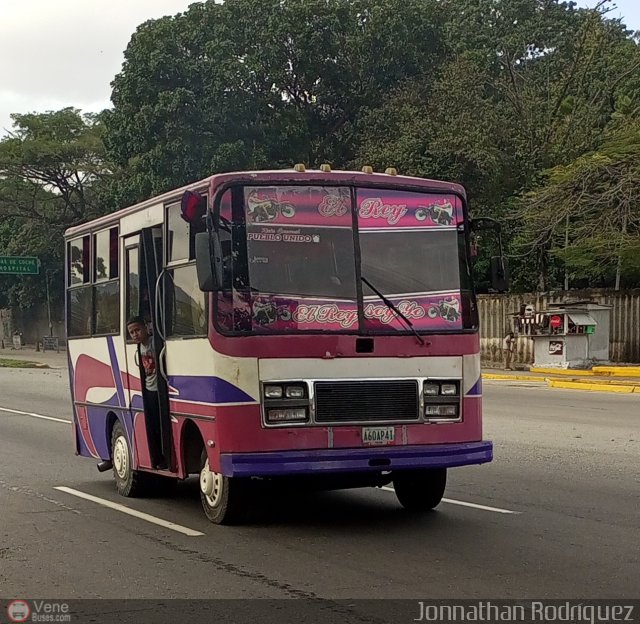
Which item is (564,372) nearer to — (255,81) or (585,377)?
(585,377)

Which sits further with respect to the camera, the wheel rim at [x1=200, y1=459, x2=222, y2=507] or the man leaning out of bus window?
the man leaning out of bus window

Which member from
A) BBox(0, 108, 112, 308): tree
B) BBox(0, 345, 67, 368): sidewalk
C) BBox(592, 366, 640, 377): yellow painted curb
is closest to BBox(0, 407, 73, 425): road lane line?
BBox(592, 366, 640, 377): yellow painted curb

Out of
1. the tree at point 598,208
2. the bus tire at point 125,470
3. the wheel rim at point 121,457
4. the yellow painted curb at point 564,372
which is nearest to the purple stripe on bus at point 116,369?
the bus tire at point 125,470

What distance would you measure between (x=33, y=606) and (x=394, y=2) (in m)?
44.9

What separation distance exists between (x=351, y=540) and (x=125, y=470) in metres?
3.34

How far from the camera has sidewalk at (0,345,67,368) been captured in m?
48.2

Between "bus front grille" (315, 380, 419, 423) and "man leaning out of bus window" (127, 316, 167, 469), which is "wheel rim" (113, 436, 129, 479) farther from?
"bus front grille" (315, 380, 419, 423)

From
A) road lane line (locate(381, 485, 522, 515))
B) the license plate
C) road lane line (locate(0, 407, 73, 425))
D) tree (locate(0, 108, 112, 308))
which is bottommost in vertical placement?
road lane line (locate(381, 485, 522, 515))

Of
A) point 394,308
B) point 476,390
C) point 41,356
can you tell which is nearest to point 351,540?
point 476,390

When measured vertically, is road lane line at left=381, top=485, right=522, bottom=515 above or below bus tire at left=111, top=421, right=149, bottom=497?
below

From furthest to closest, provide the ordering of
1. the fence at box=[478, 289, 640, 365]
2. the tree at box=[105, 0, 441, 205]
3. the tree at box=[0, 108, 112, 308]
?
the tree at box=[0, 108, 112, 308]
the tree at box=[105, 0, 441, 205]
the fence at box=[478, 289, 640, 365]

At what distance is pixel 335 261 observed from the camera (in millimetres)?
8609

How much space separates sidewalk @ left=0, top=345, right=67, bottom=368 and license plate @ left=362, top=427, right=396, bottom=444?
38.2 metres

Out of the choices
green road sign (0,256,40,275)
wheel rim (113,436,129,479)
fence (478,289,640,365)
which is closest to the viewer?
wheel rim (113,436,129,479)
